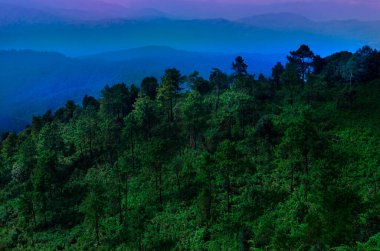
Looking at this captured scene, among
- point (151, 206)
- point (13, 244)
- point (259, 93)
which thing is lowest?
point (13, 244)

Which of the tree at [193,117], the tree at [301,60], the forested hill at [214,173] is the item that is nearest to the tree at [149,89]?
the forested hill at [214,173]

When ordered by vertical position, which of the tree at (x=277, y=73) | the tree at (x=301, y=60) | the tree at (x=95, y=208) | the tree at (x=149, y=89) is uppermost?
the tree at (x=301, y=60)

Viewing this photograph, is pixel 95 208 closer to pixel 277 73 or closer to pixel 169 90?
pixel 169 90

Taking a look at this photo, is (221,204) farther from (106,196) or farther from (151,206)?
(106,196)

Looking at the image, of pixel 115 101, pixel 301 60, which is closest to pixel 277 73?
pixel 301 60

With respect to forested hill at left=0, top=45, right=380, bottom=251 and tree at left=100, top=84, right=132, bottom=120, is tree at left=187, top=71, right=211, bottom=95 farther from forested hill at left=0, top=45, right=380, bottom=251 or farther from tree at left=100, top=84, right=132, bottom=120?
tree at left=100, top=84, right=132, bottom=120

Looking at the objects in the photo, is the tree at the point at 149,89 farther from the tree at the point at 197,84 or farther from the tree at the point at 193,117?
the tree at the point at 193,117

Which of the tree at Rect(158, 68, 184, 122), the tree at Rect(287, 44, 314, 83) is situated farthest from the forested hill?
the tree at Rect(287, 44, 314, 83)

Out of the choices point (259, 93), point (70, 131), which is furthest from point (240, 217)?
point (70, 131)
